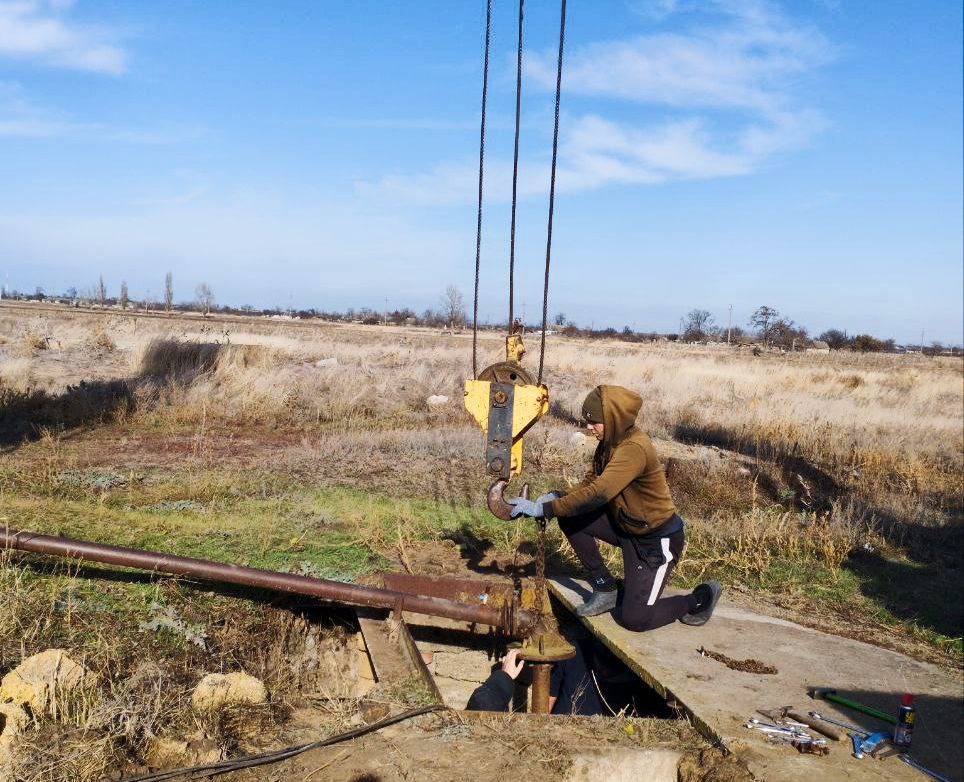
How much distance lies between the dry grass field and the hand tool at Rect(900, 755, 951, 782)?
1925mm

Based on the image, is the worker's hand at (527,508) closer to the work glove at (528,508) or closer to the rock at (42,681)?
the work glove at (528,508)

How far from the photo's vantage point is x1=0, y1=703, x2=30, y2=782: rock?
Result: 347 cm

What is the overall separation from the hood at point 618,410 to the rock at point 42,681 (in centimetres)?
302

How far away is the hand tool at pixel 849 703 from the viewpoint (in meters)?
4.04

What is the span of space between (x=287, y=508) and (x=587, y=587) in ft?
10.0

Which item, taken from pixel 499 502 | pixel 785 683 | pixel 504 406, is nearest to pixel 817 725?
pixel 785 683

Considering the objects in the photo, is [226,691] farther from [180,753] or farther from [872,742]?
[872,742]

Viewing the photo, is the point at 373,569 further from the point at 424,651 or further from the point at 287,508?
the point at 287,508

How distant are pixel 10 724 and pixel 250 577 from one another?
55.6 inches

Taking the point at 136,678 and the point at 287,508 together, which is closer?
the point at 136,678

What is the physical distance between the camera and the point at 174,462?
9.55m

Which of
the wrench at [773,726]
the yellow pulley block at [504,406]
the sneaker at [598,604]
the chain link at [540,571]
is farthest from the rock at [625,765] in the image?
the sneaker at [598,604]

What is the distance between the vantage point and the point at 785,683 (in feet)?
14.6

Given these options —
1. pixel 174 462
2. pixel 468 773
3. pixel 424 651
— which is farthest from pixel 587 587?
pixel 174 462
